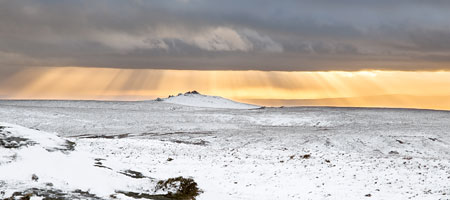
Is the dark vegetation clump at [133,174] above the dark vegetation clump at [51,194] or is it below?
below

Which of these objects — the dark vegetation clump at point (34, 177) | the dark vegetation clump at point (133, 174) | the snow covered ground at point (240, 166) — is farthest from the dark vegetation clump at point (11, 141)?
the dark vegetation clump at point (133, 174)

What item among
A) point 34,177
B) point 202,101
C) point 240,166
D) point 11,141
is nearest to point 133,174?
point 34,177

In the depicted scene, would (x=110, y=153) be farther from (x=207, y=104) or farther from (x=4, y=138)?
(x=207, y=104)

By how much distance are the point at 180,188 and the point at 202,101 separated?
117125 mm

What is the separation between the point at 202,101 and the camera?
139 meters

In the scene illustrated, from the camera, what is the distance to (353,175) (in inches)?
1062

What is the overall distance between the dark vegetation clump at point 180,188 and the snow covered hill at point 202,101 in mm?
109768

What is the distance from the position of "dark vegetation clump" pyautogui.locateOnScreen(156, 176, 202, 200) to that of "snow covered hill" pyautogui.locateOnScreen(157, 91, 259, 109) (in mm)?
109768

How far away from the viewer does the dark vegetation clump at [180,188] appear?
21.6 metres

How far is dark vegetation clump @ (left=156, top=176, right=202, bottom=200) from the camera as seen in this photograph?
70.9 ft

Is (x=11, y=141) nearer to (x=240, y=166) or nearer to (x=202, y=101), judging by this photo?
(x=240, y=166)

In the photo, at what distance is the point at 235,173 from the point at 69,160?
10.2 m

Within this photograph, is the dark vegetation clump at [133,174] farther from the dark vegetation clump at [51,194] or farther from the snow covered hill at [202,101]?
the snow covered hill at [202,101]

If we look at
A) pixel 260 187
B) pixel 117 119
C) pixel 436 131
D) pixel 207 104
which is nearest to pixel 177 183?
pixel 260 187
